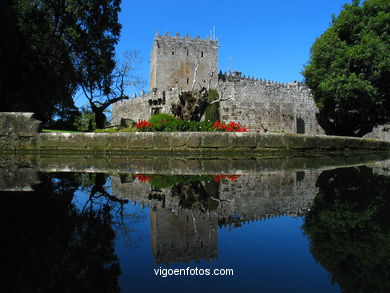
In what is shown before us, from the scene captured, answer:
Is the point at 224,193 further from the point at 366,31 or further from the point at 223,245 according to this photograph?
the point at 366,31

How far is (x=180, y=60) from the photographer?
3575cm

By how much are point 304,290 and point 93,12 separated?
19326 mm

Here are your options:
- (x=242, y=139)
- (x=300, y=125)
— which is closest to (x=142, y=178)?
(x=242, y=139)

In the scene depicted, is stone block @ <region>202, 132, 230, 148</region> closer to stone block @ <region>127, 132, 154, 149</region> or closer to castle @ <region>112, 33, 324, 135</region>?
stone block @ <region>127, 132, 154, 149</region>

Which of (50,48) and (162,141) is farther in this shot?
(50,48)

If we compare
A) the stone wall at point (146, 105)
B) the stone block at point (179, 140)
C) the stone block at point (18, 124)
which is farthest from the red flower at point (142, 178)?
the stone wall at point (146, 105)

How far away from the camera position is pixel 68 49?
54.4ft

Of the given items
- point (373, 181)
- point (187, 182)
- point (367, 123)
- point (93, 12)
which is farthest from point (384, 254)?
point (367, 123)

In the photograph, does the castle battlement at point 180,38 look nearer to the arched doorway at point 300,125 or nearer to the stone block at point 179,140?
the arched doorway at point 300,125

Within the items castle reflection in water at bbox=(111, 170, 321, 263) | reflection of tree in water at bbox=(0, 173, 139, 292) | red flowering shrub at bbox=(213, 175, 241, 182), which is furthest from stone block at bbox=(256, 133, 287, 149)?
reflection of tree in water at bbox=(0, 173, 139, 292)

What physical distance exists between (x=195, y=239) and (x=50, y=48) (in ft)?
53.5

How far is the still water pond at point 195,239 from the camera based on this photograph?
1178mm

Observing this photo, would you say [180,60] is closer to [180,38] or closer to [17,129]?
[180,38]

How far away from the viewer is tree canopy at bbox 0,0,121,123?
14477 millimetres
